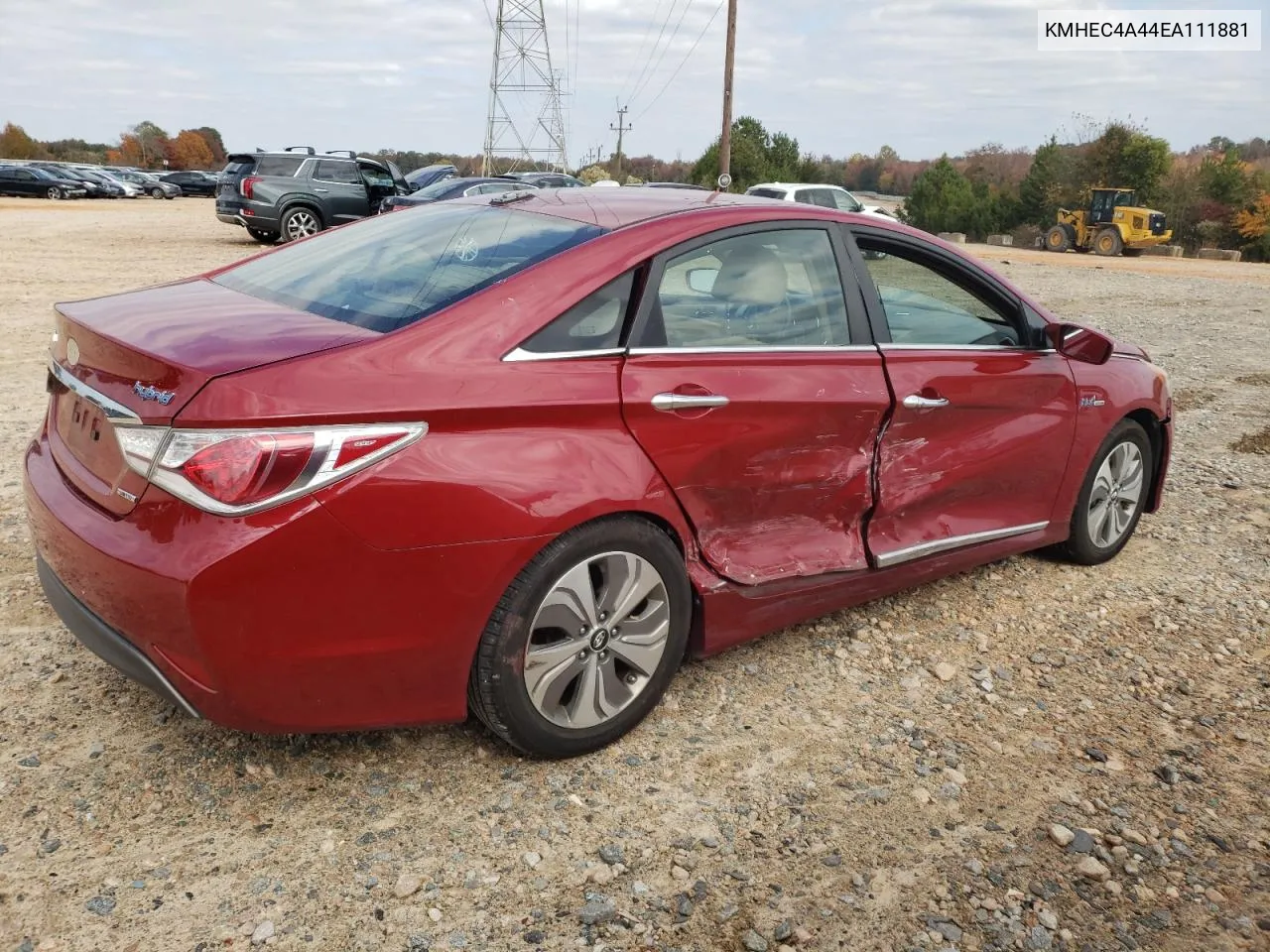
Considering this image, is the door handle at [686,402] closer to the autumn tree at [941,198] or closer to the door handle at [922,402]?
the door handle at [922,402]

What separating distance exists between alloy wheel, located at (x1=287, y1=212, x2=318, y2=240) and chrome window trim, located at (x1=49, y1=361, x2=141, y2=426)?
55.7ft

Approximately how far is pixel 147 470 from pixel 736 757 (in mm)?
1768

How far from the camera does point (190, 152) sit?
106312mm

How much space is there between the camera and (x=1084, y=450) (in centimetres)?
427

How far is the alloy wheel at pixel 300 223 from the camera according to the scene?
62.1ft

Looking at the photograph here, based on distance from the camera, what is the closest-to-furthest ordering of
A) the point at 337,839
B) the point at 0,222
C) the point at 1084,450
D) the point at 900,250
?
the point at 337,839 < the point at 900,250 < the point at 1084,450 < the point at 0,222

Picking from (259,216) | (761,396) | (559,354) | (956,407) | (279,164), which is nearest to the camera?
(559,354)

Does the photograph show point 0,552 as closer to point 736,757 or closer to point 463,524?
point 463,524

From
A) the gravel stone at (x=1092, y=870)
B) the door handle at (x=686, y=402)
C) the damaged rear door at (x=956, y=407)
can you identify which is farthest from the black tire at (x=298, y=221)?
the gravel stone at (x=1092, y=870)

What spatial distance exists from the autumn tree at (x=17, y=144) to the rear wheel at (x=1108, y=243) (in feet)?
304

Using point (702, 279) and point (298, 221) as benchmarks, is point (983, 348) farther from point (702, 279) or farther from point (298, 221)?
point (298, 221)

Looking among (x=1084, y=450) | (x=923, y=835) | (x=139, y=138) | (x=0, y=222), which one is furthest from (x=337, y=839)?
(x=139, y=138)

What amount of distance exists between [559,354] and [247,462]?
2.74 ft

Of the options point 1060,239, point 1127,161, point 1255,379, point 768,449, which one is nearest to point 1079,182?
point 1127,161
